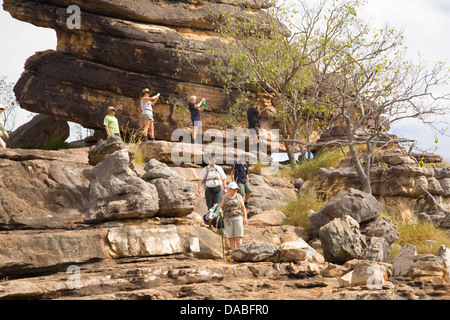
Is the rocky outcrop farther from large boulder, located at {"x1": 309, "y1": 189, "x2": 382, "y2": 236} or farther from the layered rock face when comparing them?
the layered rock face

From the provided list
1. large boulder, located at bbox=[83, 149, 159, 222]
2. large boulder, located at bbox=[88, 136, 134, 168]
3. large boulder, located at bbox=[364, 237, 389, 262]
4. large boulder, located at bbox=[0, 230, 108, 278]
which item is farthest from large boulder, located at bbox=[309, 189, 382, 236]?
large boulder, located at bbox=[0, 230, 108, 278]

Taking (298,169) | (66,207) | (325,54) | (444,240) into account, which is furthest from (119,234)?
(325,54)

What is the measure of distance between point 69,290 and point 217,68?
16.8m

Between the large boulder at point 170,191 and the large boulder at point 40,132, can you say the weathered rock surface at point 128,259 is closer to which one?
the large boulder at point 170,191

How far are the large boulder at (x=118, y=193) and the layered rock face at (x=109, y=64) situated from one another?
A: 38.4 ft

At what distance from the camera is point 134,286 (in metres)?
8.18

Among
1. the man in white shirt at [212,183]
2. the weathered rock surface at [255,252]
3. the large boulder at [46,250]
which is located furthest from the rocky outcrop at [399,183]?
the large boulder at [46,250]

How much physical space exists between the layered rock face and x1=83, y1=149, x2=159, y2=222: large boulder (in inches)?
461

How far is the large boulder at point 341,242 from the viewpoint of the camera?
11.3 metres

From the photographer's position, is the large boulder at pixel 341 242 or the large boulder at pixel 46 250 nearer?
the large boulder at pixel 46 250

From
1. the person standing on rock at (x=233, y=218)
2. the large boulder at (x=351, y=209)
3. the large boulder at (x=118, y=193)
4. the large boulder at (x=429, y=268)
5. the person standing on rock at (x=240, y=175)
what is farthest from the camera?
the person standing on rock at (x=240, y=175)

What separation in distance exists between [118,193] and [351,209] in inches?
257

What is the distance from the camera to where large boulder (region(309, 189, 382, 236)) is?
13328 mm

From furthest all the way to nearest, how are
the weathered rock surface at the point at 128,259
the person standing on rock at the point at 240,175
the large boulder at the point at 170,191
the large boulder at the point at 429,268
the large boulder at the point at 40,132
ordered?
the large boulder at the point at 40,132 < the person standing on rock at the point at 240,175 < the large boulder at the point at 170,191 < the large boulder at the point at 429,268 < the weathered rock surface at the point at 128,259
